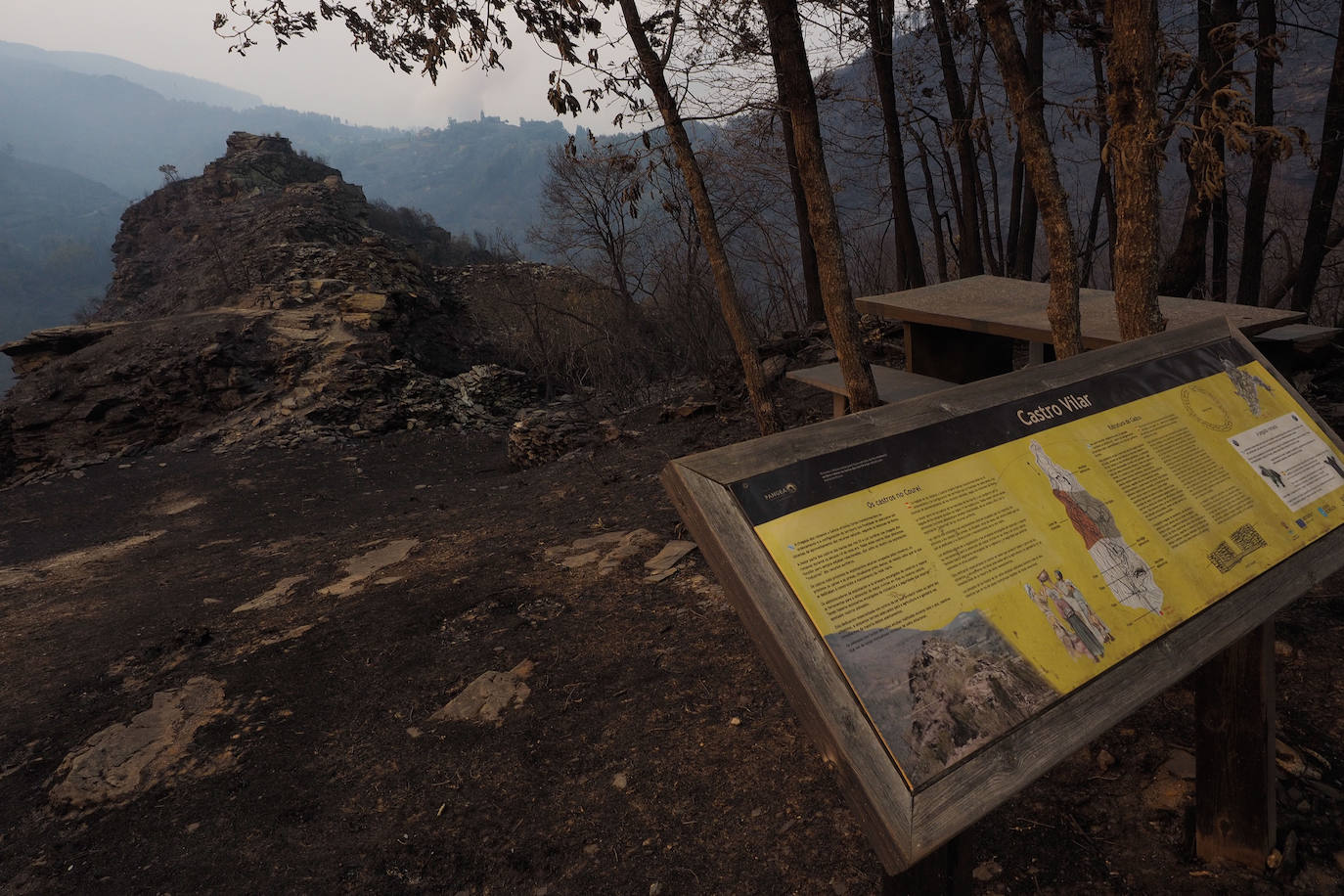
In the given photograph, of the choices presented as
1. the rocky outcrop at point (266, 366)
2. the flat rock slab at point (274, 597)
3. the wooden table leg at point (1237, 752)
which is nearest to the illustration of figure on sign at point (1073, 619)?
the wooden table leg at point (1237, 752)

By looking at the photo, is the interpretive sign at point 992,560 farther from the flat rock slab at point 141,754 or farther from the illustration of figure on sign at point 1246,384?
the flat rock slab at point 141,754

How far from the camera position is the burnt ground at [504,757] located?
2.08 metres

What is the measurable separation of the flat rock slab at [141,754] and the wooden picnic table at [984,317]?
186 inches

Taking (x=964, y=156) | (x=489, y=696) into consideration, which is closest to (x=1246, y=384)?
(x=489, y=696)

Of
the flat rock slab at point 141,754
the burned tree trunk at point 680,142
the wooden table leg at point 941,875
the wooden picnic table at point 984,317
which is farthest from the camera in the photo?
the wooden picnic table at point 984,317

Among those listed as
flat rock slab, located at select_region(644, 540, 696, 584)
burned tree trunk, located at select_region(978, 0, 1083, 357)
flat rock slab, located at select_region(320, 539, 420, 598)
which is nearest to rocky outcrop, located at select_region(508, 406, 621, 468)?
flat rock slab, located at select_region(320, 539, 420, 598)

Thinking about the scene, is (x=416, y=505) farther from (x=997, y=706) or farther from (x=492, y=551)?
(x=997, y=706)

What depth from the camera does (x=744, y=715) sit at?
2.76 meters

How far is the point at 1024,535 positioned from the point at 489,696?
2393 mm

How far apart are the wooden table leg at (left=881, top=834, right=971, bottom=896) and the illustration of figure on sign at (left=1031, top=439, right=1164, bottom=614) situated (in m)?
0.55

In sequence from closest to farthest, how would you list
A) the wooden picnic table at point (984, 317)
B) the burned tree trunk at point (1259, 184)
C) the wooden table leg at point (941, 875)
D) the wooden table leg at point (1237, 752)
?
the wooden table leg at point (941, 875) → the wooden table leg at point (1237, 752) → the wooden picnic table at point (984, 317) → the burned tree trunk at point (1259, 184)

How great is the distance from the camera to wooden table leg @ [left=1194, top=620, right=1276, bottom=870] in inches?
Answer: 68.1

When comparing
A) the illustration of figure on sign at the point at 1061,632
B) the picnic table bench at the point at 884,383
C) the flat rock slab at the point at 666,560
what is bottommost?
the flat rock slab at the point at 666,560

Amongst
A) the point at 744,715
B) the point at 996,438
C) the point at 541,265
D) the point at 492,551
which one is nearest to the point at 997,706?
the point at 996,438
